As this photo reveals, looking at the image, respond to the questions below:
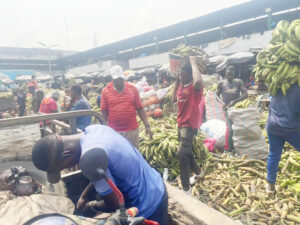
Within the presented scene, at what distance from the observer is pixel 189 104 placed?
3.62 m

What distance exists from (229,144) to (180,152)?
1.90 meters

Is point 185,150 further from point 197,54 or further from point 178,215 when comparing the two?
point 197,54

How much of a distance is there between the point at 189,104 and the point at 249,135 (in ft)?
5.91

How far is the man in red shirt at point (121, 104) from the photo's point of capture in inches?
165

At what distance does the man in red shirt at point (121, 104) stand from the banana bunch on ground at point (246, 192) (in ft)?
4.31

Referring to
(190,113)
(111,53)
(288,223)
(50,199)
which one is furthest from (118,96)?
(111,53)

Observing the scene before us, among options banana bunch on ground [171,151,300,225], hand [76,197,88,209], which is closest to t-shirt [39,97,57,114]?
banana bunch on ground [171,151,300,225]

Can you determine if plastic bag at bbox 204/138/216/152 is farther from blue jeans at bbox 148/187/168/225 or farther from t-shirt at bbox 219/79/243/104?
blue jeans at bbox 148/187/168/225

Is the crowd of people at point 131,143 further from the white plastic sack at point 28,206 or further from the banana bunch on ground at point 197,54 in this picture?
the banana bunch on ground at point 197,54

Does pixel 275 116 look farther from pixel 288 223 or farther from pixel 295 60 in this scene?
pixel 288 223

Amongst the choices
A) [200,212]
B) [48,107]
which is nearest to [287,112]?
[200,212]

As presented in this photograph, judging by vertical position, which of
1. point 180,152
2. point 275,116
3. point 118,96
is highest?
point 118,96

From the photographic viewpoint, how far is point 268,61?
11.0 ft

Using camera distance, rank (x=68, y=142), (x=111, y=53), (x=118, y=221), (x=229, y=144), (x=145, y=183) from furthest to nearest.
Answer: (x=111, y=53)
(x=229, y=144)
(x=145, y=183)
(x=68, y=142)
(x=118, y=221)
